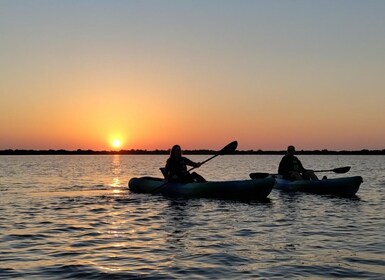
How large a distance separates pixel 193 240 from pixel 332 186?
1042cm

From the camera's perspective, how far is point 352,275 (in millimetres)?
6672

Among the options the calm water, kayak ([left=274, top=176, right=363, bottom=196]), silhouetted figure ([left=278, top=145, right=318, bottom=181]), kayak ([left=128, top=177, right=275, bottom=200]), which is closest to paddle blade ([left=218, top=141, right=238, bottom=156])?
kayak ([left=128, top=177, right=275, bottom=200])

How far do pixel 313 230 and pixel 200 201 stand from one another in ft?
20.8

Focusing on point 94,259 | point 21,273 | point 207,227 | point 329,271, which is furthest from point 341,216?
point 21,273

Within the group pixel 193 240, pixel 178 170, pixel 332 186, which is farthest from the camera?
pixel 332 186

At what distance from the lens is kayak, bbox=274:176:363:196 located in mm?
18500

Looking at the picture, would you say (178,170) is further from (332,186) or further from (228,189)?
(332,186)

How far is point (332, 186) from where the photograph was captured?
18.6 m

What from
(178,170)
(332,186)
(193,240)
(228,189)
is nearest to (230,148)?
(178,170)

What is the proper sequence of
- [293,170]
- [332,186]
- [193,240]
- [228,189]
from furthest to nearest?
[293,170] < [332,186] < [228,189] < [193,240]

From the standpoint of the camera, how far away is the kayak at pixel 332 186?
60.7 ft

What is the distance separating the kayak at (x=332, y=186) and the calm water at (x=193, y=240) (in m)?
1.86

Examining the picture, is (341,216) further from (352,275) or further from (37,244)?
(37,244)

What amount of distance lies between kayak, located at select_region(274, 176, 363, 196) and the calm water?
73.2 inches
